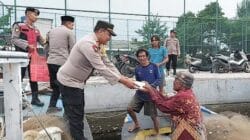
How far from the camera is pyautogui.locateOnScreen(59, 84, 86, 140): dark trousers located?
562 cm

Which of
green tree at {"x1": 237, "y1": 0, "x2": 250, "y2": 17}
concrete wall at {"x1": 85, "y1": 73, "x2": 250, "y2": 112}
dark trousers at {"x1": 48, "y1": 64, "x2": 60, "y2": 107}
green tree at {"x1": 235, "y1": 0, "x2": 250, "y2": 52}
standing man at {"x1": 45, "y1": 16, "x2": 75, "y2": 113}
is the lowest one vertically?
concrete wall at {"x1": 85, "y1": 73, "x2": 250, "y2": 112}

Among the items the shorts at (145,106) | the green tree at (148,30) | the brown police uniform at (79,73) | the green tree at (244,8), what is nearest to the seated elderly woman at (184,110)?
the brown police uniform at (79,73)

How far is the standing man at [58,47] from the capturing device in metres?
7.03

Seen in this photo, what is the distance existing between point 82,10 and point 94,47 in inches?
467

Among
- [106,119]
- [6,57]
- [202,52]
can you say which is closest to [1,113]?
[6,57]

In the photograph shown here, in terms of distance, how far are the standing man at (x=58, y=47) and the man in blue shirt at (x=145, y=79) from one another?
117 cm

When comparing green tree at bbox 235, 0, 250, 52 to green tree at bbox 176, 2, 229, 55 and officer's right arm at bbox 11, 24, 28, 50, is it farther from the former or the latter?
officer's right arm at bbox 11, 24, 28, 50

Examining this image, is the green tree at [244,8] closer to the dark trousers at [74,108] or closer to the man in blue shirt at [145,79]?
the man in blue shirt at [145,79]

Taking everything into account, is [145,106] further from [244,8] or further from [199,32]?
[244,8]

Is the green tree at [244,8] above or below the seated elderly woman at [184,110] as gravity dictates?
Answer: above

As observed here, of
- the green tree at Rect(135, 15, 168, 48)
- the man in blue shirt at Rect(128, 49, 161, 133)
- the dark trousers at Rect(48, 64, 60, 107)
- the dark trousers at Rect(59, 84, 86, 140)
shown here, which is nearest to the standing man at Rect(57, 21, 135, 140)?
the dark trousers at Rect(59, 84, 86, 140)

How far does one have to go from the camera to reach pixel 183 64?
64.3 feet

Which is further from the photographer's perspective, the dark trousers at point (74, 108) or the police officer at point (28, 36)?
the police officer at point (28, 36)

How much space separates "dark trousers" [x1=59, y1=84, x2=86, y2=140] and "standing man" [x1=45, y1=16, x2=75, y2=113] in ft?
4.40
